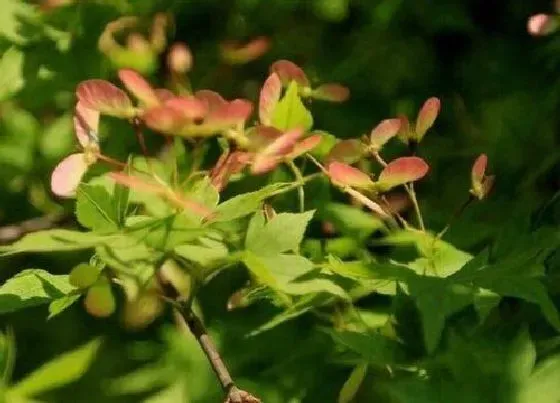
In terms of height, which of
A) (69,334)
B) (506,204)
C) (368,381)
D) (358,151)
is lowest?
(69,334)

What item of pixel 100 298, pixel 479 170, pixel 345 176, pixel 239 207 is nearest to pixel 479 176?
pixel 479 170

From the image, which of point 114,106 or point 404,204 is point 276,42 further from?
point 114,106

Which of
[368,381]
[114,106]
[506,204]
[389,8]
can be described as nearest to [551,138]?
[506,204]

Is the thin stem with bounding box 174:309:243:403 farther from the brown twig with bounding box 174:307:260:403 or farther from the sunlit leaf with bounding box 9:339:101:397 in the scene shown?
the sunlit leaf with bounding box 9:339:101:397

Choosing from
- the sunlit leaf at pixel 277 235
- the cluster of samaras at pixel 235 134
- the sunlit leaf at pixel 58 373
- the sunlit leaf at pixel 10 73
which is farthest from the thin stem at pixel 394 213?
the sunlit leaf at pixel 10 73

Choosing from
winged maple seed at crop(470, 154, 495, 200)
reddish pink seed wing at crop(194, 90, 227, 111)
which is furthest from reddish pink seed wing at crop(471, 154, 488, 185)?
reddish pink seed wing at crop(194, 90, 227, 111)

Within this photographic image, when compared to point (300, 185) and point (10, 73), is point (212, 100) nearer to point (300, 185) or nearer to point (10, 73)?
point (300, 185)

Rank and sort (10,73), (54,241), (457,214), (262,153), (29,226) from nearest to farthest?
(54,241) → (262,153) → (457,214) → (10,73) → (29,226)
